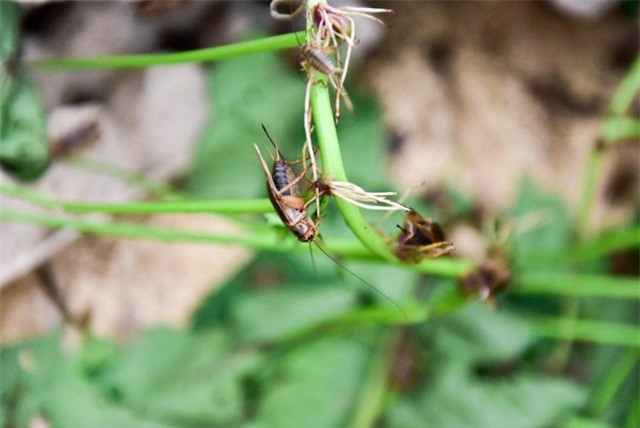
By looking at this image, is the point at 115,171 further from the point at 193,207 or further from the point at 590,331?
the point at 590,331

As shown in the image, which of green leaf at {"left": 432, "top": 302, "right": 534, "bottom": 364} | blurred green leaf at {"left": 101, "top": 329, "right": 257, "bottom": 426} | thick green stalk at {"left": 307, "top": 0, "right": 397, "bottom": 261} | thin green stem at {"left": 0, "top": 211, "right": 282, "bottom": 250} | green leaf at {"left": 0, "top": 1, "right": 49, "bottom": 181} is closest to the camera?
thick green stalk at {"left": 307, "top": 0, "right": 397, "bottom": 261}

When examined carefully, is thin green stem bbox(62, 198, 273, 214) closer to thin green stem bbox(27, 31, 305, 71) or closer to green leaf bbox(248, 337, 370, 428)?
thin green stem bbox(27, 31, 305, 71)

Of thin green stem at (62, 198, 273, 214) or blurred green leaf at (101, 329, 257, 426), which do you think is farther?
blurred green leaf at (101, 329, 257, 426)

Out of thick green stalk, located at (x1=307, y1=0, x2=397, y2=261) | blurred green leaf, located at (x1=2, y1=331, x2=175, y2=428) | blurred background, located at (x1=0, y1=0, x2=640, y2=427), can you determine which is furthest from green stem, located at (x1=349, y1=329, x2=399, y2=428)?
thick green stalk, located at (x1=307, y1=0, x2=397, y2=261)

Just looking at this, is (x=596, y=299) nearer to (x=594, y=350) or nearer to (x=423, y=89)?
(x=594, y=350)

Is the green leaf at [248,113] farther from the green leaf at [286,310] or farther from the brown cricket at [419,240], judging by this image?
the brown cricket at [419,240]

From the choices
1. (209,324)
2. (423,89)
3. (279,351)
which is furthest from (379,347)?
(423,89)

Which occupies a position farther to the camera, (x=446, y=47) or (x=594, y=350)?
(x=446, y=47)
